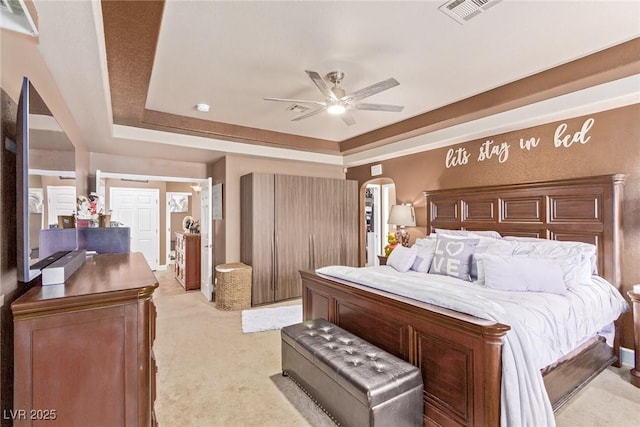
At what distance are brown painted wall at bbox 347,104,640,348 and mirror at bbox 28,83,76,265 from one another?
4.19 meters

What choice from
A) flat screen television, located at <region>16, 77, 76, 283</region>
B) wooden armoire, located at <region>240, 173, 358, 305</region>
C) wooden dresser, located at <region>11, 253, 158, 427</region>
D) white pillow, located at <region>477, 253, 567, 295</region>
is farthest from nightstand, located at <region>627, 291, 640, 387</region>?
flat screen television, located at <region>16, 77, 76, 283</region>

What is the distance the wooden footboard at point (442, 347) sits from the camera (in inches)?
63.0

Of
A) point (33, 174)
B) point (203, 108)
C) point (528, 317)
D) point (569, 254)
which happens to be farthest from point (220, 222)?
point (569, 254)

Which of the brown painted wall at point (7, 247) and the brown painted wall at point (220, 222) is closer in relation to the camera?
the brown painted wall at point (7, 247)

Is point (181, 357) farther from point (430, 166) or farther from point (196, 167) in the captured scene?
point (430, 166)

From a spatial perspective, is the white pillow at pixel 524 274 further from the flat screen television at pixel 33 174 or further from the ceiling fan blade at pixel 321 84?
the flat screen television at pixel 33 174

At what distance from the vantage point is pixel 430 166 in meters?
4.61

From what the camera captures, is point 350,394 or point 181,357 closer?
point 350,394

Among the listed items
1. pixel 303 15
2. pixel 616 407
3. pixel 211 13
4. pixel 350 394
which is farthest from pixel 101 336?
pixel 616 407

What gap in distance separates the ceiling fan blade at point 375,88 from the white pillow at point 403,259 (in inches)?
72.2

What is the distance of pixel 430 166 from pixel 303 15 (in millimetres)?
3166

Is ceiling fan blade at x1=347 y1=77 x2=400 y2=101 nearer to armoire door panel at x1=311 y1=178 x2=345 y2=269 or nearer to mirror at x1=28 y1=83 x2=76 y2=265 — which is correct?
mirror at x1=28 y1=83 x2=76 y2=265

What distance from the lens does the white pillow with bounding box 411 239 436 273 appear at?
11.3ft

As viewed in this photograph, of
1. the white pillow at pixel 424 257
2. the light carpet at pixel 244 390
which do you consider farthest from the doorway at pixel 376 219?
the light carpet at pixel 244 390
